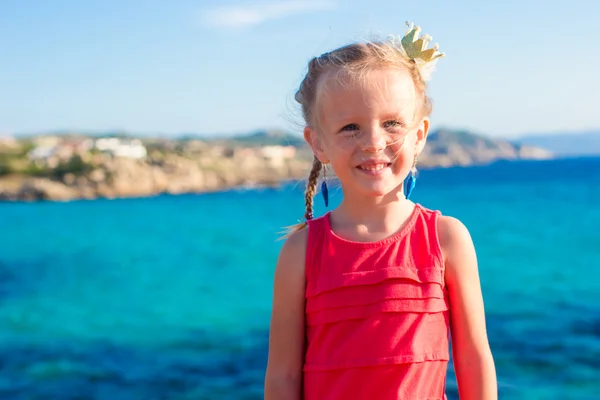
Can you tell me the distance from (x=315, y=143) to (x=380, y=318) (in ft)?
1.84

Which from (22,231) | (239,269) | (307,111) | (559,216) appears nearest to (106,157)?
(22,231)

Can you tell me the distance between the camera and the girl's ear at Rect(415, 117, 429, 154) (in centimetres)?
215

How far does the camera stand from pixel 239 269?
2155 cm

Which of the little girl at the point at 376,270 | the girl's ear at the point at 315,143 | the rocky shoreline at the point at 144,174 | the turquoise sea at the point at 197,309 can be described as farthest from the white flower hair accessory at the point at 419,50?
the rocky shoreline at the point at 144,174

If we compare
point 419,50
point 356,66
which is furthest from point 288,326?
point 419,50

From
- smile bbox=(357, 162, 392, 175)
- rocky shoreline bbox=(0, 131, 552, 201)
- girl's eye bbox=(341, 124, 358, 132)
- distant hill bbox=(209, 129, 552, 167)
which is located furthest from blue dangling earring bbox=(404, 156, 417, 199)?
distant hill bbox=(209, 129, 552, 167)

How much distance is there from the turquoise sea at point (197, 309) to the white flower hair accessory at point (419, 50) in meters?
0.57

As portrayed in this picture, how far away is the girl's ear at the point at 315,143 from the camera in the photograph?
217 centimetres

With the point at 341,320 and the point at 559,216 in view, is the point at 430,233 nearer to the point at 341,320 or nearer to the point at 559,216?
the point at 341,320

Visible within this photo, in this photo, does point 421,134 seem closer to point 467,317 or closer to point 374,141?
point 374,141

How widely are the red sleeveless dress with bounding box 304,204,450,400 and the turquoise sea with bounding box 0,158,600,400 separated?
1.70 ft

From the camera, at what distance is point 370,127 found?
Result: 2033 millimetres

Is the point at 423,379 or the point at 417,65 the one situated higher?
the point at 417,65

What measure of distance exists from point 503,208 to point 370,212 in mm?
39778
